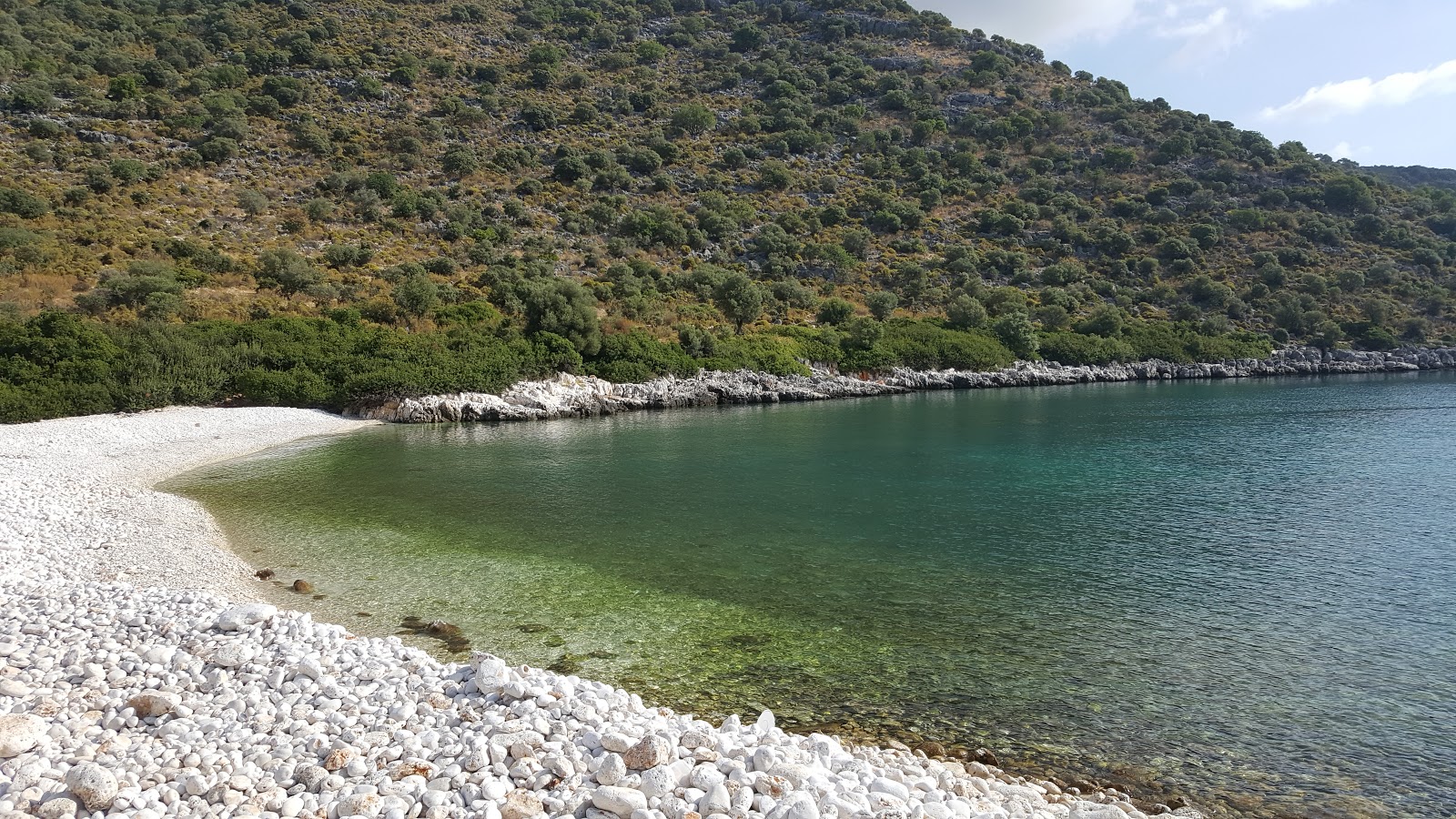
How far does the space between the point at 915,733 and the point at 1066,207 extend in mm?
113352

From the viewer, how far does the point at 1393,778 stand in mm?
7457

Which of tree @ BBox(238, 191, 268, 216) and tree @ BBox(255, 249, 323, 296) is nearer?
tree @ BBox(255, 249, 323, 296)

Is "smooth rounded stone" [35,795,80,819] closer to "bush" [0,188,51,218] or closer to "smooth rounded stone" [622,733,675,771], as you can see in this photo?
"smooth rounded stone" [622,733,675,771]

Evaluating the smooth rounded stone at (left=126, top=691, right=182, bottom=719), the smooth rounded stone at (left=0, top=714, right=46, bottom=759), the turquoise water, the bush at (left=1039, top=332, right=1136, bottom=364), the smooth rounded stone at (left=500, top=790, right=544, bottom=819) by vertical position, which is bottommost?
the turquoise water

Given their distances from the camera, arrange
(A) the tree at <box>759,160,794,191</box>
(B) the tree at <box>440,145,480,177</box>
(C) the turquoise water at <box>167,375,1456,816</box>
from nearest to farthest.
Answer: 1. (C) the turquoise water at <box>167,375,1456,816</box>
2. (B) the tree at <box>440,145,480,177</box>
3. (A) the tree at <box>759,160,794,191</box>

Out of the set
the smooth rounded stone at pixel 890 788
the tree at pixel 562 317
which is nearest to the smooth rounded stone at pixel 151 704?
the smooth rounded stone at pixel 890 788

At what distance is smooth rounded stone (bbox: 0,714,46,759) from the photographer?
6.42 m

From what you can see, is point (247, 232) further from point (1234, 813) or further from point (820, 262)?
point (1234, 813)

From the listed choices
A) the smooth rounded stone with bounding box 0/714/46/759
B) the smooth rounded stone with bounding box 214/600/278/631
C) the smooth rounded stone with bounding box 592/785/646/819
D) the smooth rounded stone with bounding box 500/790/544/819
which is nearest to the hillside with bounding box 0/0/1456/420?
the smooth rounded stone with bounding box 214/600/278/631

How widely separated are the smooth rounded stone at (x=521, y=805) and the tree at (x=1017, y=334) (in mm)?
74361

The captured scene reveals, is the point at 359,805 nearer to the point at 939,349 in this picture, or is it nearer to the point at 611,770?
the point at 611,770

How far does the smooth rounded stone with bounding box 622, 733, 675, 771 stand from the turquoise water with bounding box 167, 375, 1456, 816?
119 inches

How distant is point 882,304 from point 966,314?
335 inches

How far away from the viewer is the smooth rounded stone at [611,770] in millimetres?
6207
